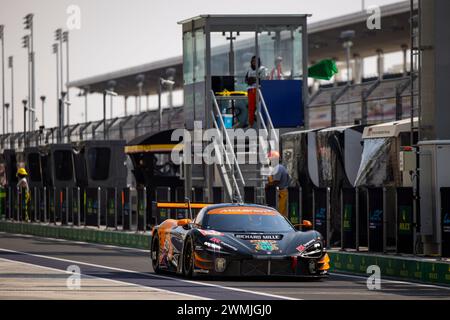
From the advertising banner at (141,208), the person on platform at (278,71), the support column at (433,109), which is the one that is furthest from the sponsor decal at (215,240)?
the advertising banner at (141,208)

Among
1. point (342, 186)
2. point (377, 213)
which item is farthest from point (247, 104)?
point (377, 213)

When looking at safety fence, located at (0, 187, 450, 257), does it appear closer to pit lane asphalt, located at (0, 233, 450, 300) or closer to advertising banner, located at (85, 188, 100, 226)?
advertising banner, located at (85, 188, 100, 226)

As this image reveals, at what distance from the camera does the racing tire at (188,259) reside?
2255 centimetres

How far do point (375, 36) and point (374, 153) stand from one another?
200 feet

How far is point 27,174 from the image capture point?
55094 mm

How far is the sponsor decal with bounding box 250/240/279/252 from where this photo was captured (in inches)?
872

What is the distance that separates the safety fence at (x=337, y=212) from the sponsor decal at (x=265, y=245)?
3.82 metres

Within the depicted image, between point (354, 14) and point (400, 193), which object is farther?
point (354, 14)

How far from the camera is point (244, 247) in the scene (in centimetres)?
2212

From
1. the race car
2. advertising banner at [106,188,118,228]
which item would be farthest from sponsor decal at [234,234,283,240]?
advertising banner at [106,188,118,228]

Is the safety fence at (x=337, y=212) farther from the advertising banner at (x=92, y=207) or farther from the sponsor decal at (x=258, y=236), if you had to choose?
the sponsor decal at (x=258, y=236)

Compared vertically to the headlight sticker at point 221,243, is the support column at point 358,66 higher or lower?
higher
